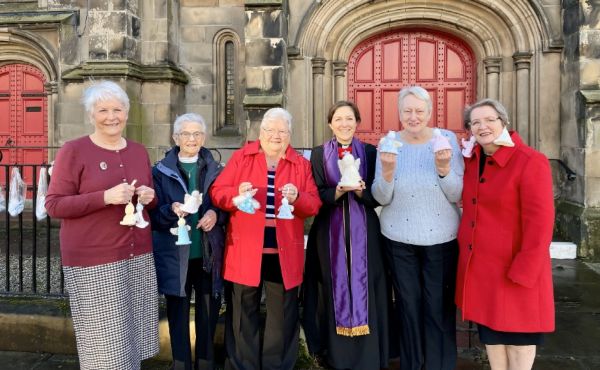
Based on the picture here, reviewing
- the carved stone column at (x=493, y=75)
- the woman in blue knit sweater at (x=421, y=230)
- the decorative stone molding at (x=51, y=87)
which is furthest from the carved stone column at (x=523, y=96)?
the decorative stone molding at (x=51, y=87)

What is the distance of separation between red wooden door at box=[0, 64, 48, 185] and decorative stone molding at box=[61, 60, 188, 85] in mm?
1587

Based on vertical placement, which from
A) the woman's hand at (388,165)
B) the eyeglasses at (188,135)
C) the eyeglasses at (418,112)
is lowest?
the woman's hand at (388,165)

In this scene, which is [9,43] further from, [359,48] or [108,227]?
[108,227]

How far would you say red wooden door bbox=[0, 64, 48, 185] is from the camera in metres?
9.80

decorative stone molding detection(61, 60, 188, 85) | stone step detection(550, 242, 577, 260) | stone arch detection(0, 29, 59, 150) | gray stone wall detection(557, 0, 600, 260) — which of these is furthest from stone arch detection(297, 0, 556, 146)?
stone arch detection(0, 29, 59, 150)

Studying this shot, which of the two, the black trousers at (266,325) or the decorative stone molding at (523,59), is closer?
the black trousers at (266,325)

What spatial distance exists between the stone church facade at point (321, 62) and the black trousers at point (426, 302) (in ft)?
14.9

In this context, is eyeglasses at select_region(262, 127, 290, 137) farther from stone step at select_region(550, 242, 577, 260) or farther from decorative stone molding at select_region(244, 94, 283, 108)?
stone step at select_region(550, 242, 577, 260)

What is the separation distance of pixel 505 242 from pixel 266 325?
61.0 inches

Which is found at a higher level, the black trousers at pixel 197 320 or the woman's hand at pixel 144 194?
the woman's hand at pixel 144 194

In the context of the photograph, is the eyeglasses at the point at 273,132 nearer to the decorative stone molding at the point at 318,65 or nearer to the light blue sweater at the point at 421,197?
the light blue sweater at the point at 421,197

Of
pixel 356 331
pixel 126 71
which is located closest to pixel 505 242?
pixel 356 331

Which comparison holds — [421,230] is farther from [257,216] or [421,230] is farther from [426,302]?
[257,216]

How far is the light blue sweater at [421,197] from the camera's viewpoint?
2.89m
